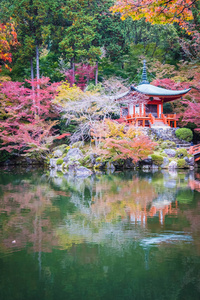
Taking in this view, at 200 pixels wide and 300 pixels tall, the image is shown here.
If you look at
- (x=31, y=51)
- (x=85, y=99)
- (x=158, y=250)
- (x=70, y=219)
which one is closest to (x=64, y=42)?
Answer: (x=31, y=51)

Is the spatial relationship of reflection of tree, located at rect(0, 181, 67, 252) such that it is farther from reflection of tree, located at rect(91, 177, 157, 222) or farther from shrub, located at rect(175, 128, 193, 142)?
shrub, located at rect(175, 128, 193, 142)

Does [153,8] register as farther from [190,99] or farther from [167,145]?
[190,99]

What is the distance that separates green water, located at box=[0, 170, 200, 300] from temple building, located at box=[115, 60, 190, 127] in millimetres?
13648

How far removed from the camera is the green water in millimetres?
3010

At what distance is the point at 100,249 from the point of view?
4051mm

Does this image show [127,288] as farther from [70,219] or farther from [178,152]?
[178,152]

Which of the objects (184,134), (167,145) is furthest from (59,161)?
(184,134)

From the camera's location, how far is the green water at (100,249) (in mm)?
3010

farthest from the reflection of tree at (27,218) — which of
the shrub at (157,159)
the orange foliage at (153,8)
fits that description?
the shrub at (157,159)

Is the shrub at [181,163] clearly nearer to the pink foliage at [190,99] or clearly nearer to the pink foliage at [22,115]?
the pink foliage at [190,99]

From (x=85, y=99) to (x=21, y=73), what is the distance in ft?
34.1

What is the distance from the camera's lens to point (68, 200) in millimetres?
7625

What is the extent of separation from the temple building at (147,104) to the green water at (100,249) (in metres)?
13.6

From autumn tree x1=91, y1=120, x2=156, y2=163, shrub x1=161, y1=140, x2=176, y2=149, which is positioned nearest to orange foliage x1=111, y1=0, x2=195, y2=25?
autumn tree x1=91, y1=120, x2=156, y2=163
